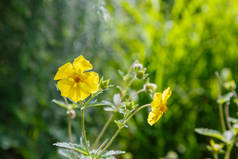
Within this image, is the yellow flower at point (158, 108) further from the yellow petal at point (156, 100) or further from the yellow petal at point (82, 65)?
the yellow petal at point (82, 65)

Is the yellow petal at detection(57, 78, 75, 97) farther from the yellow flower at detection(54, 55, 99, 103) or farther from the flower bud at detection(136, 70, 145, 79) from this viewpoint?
the flower bud at detection(136, 70, 145, 79)

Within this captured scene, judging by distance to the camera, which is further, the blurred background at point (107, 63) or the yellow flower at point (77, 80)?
the blurred background at point (107, 63)

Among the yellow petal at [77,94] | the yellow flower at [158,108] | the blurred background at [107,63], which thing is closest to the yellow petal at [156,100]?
the yellow flower at [158,108]

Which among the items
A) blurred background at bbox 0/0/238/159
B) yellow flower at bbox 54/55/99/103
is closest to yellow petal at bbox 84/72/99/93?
yellow flower at bbox 54/55/99/103

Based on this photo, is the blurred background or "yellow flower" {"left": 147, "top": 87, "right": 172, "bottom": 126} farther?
the blurred background

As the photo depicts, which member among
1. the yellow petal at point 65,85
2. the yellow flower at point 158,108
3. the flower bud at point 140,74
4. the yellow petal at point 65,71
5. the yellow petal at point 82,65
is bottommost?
the yellow flower at point 158,108

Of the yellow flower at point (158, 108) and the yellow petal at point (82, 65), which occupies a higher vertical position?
the yellow petal at point (82, 65)

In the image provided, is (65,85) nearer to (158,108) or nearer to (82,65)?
(82,65)

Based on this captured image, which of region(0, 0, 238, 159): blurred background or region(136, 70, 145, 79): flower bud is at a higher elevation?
region(0, 0, 238, 159): blurred background

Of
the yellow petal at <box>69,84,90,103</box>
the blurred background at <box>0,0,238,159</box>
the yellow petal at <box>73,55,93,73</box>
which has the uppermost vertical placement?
the blurred background at <box>0,0,238,159</box>
